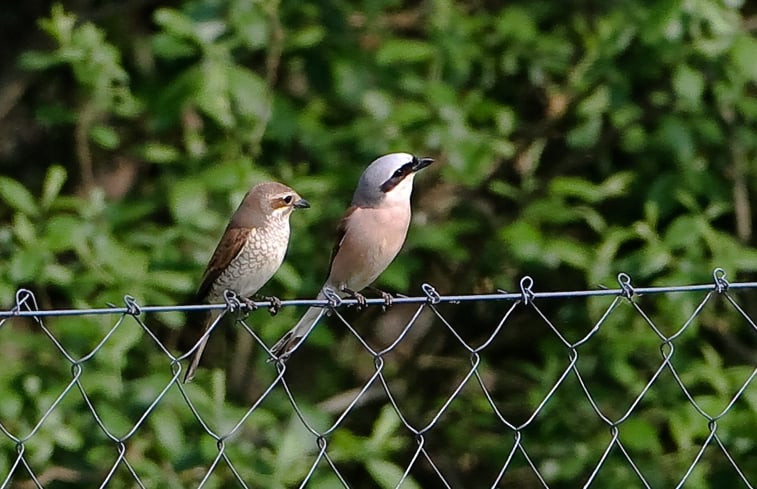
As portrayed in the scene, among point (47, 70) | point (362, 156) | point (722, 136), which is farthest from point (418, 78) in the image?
point (47, 70)

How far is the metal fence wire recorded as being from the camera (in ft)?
15.0

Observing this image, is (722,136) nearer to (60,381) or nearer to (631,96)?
(631,96)

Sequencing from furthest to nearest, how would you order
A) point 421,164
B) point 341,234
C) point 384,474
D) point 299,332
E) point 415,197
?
1. point 415,197
2. point 384,474
3. point 299,332
4. point 341,234
5. point 421,164

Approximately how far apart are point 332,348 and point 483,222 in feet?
3.12

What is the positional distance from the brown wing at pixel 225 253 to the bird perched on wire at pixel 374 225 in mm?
304

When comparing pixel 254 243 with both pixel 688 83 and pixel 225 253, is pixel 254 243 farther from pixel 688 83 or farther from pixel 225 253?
pixel 688 83

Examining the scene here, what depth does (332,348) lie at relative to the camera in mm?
6090

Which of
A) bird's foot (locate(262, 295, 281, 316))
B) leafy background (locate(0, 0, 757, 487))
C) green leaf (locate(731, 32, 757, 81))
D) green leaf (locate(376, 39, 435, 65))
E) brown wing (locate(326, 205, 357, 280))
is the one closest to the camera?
bird's foot (locate(262, 295, 281, 316))

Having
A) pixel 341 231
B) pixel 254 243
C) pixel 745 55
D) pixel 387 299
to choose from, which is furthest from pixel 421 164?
pixel 745 55

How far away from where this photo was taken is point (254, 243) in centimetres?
429

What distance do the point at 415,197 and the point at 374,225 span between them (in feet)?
5.36

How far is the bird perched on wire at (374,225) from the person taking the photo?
428cm

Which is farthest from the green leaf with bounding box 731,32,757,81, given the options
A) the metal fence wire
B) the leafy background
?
the metal fence wire

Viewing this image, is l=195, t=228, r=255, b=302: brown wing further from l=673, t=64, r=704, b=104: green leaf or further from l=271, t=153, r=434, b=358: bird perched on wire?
l=673, t=64, r=704, b=104: green leaf
